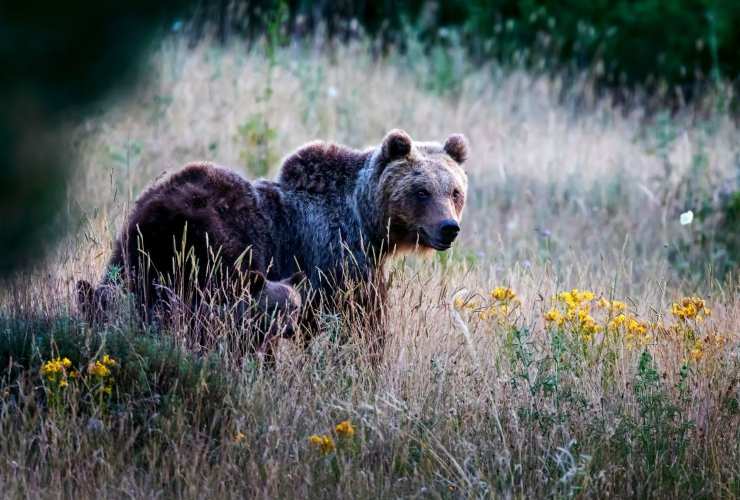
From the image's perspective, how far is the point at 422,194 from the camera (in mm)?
6211

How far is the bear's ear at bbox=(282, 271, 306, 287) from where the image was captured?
585 centimetres

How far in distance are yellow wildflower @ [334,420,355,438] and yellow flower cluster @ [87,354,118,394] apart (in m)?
1.03

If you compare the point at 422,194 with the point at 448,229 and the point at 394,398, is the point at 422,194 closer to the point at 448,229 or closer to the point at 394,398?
the point at 448,229

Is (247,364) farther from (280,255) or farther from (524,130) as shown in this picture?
(524,130)

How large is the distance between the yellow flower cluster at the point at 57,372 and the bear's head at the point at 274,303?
1057 millimetres

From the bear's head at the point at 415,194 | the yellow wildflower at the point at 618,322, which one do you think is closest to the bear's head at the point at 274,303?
the bear's head at the point at 415,194

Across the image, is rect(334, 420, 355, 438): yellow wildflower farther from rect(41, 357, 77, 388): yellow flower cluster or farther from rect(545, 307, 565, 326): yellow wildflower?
rect(545, 307, 565, 326): yellow wildflower

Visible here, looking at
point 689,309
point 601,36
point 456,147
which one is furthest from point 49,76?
point 601,36

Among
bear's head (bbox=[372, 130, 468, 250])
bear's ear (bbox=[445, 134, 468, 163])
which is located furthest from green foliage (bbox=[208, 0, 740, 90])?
bear's head (bbox=[372, 130, 468, 250])

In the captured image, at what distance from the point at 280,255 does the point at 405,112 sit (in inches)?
289

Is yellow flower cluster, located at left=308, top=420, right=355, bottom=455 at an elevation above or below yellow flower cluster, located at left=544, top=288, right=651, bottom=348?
below

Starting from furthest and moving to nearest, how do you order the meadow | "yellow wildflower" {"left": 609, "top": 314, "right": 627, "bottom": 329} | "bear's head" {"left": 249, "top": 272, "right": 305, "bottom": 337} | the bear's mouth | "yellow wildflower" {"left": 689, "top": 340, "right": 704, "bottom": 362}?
the bear's mouth < "yellow wildflower" {"left": 609, "top": 314, "right": 627, "bottom": 329} < "yellow wildflower" {"left": 689, "top": 340, "right": 704, "bottom": 362} < "bear's head" {"left": 249, "top": 272, "right": 305, "bottom": 337} < the meadow

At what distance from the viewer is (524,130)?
1340cm

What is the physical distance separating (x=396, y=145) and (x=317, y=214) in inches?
23.9
